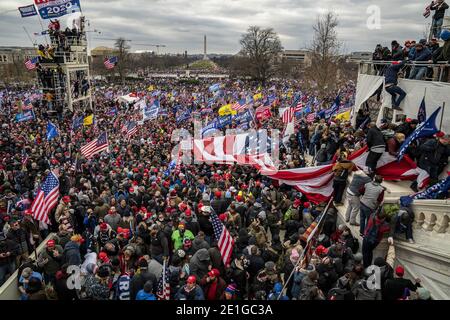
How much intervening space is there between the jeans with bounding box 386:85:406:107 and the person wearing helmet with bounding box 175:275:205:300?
30.3ft

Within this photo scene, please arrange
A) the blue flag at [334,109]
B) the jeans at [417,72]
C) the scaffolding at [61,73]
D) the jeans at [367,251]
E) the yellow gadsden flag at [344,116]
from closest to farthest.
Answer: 1. the jeans at [367,251]
2. the jeans at [417,72]
3. the yellow gadsden flag at [344,116]
4. the blue flag at [334,109]
5. the scaffolding at [61,73]

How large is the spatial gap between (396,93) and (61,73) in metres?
26.6

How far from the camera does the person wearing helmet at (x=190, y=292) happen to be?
5.66 metres

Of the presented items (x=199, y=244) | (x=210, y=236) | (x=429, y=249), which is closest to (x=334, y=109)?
(x=210, y=236)

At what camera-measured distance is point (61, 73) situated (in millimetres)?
29453

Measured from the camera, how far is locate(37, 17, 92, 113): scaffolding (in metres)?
28.8

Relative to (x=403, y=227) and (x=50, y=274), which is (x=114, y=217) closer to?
(x=50, y=274)

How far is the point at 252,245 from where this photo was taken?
7035mm

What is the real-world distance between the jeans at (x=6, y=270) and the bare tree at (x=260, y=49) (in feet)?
237

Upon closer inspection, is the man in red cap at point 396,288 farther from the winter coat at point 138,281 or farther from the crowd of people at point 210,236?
the winter coat at point 138,281

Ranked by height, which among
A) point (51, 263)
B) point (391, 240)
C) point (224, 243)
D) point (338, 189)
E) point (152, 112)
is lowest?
point (51, 263)

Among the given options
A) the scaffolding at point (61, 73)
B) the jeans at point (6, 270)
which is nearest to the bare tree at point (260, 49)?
the scaffolding at point (61, 73)

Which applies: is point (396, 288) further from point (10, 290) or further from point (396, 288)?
point (10, 290)

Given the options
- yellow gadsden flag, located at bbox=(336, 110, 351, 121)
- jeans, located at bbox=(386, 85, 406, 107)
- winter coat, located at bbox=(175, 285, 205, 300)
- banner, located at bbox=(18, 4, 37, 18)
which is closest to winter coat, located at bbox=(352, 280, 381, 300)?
winter coat, located at bbox=(175, 285, 205, 300)
